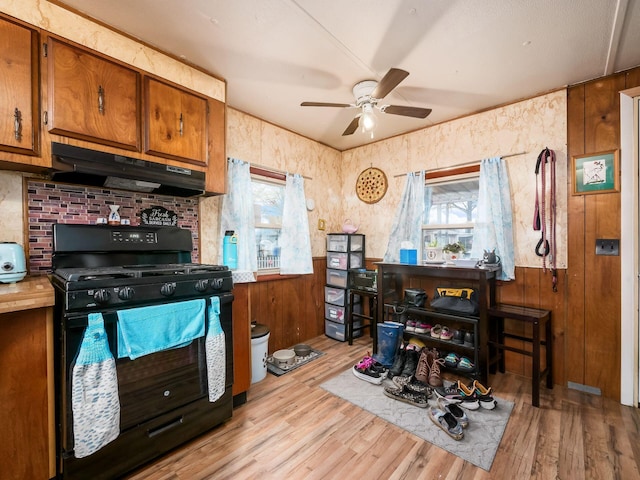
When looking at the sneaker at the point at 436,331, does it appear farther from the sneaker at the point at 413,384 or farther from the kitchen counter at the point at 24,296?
the kitchen counter at the point at 24,296

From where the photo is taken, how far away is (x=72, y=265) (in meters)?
1.78

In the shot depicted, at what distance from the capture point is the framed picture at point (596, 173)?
2211mm

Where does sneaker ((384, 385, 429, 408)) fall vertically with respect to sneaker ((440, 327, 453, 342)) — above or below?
below

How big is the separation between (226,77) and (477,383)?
3.26 metres

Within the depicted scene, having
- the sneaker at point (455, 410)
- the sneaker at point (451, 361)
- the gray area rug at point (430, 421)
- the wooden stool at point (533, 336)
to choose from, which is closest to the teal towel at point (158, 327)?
the gray area rug at point (430, 421)

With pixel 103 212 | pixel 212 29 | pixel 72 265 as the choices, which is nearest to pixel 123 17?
pixel 212 29

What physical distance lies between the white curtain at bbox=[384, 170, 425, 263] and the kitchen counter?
302 centimetres

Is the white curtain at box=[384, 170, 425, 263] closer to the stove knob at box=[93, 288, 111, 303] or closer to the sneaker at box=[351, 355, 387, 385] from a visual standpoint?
the sneaker at box=[351, 355, 387, 385]

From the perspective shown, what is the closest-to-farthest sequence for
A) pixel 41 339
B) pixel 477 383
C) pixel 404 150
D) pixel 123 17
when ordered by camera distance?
pixel 41 339 → pixel 123 17 → pixel 477 383 → pixel 404 150

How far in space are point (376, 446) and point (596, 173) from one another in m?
2.67

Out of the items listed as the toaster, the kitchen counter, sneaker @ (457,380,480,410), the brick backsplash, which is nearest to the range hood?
the brick backsplash

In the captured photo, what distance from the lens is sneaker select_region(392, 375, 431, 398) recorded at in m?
2.30

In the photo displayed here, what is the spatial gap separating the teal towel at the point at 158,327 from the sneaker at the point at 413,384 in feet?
5.60

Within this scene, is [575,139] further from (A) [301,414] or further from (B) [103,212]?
(B) [103,212]
